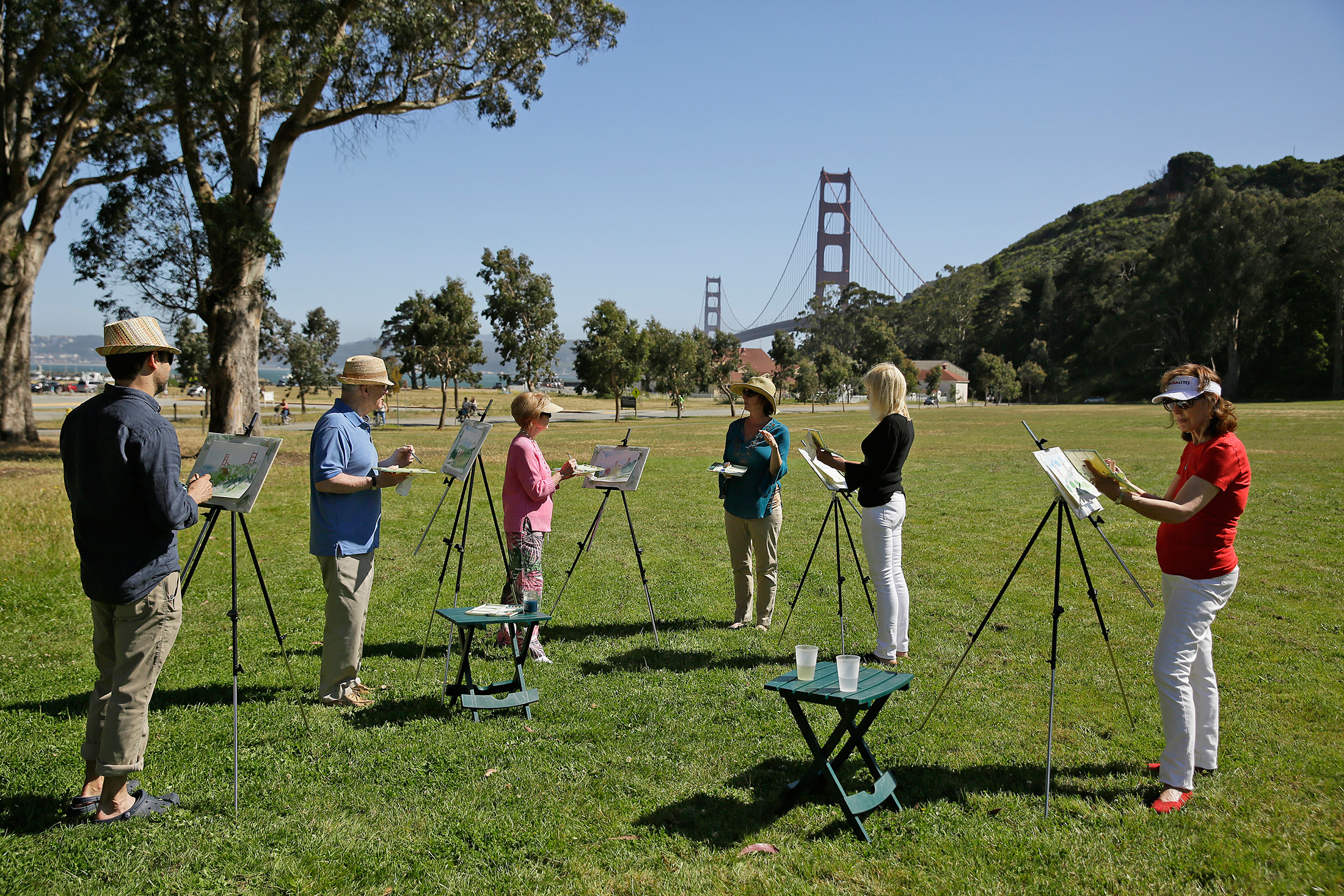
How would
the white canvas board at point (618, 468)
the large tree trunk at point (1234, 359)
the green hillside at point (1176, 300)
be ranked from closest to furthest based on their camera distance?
1. the white canvas board at point (618, 468)
2. the green hillside at point (1176, 300)
3. the large tree trunk at point (1234, 359)

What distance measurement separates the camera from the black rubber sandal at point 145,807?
3.83m

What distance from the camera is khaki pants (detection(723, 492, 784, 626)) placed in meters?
6.77

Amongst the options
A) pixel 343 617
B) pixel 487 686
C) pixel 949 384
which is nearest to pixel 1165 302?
pixel 949 384

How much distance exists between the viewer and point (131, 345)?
11.9ft

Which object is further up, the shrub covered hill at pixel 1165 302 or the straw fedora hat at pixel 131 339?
the shrub covered hill at pixel 1165 302

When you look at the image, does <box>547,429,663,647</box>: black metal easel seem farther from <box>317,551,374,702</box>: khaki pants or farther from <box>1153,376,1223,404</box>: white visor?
<box>1153,376,1223,404</box>: white visor

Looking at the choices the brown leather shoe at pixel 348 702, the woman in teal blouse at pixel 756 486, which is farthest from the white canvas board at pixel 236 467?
the woman in teal blouse at pixel 756 486

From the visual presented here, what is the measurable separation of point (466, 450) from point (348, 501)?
86 centimetres

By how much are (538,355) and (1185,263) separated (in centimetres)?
6327

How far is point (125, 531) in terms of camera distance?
3.65 m

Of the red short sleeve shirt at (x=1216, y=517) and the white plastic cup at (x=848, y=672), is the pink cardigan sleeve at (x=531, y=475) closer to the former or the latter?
the white plastic cup at (x=848, y=672)

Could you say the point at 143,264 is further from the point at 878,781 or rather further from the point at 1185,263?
the point at 1185,263

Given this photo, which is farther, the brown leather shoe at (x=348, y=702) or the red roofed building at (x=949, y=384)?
the red roofed building at (x=949, y=384)

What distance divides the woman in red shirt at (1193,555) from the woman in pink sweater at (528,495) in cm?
374
